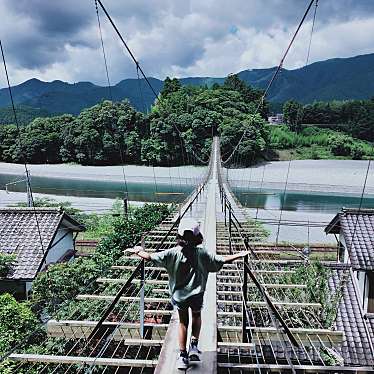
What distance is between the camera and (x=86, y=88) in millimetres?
106125

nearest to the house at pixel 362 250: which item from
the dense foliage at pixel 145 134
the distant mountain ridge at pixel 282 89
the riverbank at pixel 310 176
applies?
the riverbank at pixel 310 176

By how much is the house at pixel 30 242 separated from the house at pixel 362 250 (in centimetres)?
447

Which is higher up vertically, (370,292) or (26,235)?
(26,235)

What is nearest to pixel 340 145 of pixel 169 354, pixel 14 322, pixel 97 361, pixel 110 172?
pixel 110 172

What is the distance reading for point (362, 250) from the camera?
18.8 ft

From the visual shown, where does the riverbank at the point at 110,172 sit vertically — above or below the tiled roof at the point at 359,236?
below

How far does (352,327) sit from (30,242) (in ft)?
16.7

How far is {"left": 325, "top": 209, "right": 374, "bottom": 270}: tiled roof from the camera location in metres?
5.48

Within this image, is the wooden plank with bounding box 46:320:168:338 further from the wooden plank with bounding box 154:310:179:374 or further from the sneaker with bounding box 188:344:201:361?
the sneaker with bounding box 188:344:201:361

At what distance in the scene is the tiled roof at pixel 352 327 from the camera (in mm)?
4746

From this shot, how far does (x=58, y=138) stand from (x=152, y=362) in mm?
32039

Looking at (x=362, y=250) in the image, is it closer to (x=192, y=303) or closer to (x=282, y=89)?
(x=192, y=303)

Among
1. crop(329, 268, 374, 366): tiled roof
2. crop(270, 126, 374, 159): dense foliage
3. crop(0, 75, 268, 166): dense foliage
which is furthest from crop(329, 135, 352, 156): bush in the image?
crop(329, 268, 374, 366): tiled roof

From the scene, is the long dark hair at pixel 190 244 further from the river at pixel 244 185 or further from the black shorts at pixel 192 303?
the river at pixel 244 185
